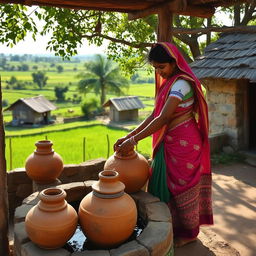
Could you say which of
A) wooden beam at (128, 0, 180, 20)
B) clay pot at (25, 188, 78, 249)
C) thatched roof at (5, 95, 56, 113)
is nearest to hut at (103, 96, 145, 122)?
thatched roof at (5, 95, 56, 113)

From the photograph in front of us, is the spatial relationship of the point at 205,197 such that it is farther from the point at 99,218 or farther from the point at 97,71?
the point at 97,71

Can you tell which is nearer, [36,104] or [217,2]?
[217,2]

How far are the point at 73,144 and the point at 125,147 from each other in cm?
1758

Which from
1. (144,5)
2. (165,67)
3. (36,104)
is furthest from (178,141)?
(36,104)

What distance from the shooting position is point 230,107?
7.11 m

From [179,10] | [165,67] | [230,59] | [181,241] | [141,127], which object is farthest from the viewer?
[230,59]

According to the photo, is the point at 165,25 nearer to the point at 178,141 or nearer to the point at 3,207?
the point at 178,141

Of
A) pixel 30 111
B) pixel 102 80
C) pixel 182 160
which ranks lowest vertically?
pixel 30 111

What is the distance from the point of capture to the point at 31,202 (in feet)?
9.46

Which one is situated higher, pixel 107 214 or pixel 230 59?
pixel 230 59

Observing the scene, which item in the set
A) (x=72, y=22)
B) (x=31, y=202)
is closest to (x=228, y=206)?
(x=31, y=202)

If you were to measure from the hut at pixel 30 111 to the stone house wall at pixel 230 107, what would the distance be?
2419cm

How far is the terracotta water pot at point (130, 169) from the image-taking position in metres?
2.89

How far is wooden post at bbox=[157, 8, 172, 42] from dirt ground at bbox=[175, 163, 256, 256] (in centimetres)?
226
